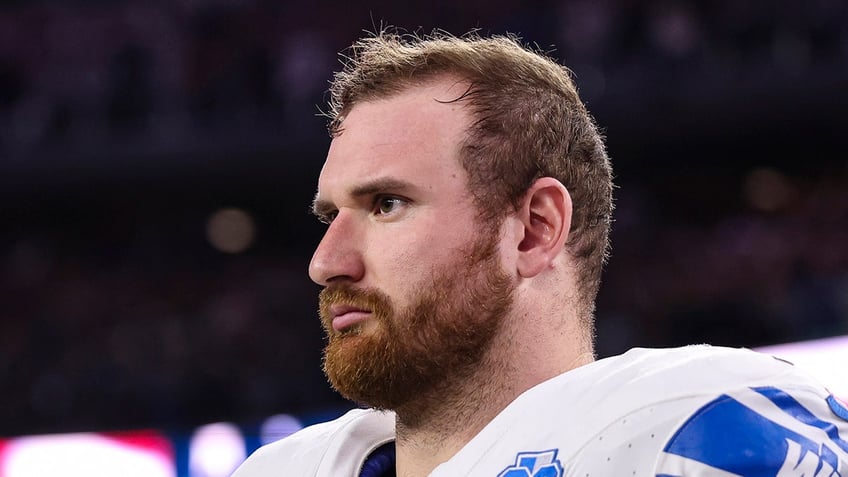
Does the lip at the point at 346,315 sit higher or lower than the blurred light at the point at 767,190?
lower

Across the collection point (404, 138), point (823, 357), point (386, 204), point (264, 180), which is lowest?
point (823, 357)

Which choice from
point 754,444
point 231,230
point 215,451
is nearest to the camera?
point 754,444

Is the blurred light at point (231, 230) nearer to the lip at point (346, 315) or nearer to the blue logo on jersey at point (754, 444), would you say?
the lip at point (346, 315)

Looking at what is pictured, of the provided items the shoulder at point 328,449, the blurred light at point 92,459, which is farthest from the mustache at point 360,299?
the blurred light at point 92,459

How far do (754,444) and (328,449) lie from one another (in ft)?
3.81

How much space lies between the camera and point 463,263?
202 centimetres

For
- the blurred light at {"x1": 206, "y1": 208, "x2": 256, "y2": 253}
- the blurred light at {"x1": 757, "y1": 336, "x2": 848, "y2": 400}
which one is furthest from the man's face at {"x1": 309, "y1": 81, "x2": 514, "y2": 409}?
the blurred light at {"x1": 206, "y1": 208, "x2": 256, "y2": 253}

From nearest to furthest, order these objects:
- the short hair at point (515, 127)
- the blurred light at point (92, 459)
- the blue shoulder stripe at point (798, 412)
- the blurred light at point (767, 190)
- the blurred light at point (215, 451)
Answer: the blue shoulder stripe at point (798, 412)
the short hair at point (515, 127)
the blurred light at point (215, 451)
the blurred light at point (92, 459)
the blurred light at point (767, 190)

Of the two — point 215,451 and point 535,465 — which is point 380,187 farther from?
point 215,451

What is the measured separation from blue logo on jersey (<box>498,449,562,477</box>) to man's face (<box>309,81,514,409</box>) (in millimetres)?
366

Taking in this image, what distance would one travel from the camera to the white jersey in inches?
55.8

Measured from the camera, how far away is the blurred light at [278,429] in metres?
5.44

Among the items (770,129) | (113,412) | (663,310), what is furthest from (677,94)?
(113,412)

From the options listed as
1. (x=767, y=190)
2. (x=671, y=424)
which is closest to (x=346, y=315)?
(x=671, y=424)
